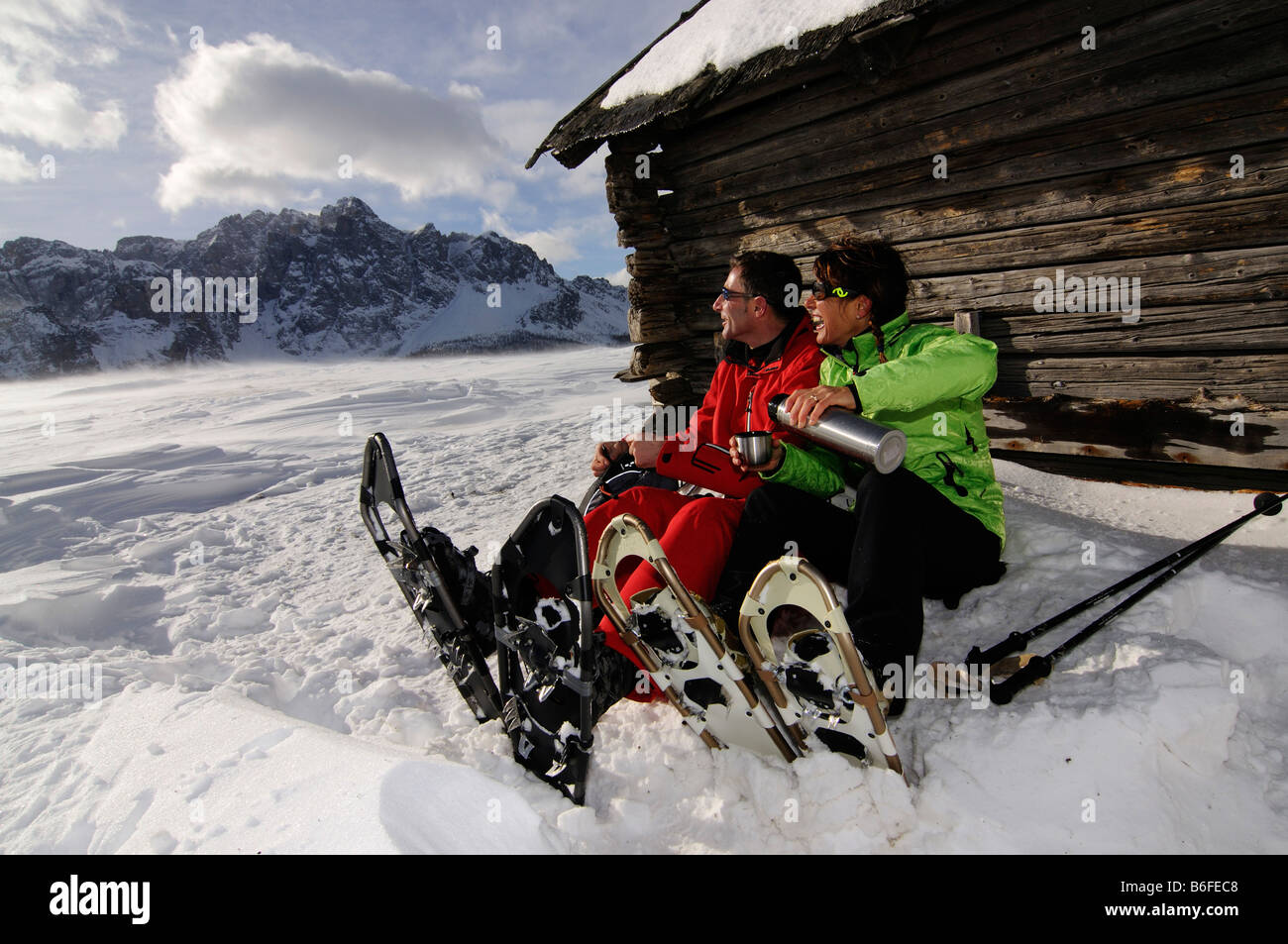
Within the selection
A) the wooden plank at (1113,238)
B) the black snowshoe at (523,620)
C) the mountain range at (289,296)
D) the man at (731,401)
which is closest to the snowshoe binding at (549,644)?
the black snowshoe at (523,620)

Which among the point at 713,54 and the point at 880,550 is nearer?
the point at 880,550

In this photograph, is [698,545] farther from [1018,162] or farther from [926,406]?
[1018,162]

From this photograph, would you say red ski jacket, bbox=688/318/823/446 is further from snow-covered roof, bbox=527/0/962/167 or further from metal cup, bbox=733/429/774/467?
snow-covered roof, bbox=527/0/962/167

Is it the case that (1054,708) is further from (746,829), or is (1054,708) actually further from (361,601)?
(361,601)

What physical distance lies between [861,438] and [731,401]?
1.26 metres

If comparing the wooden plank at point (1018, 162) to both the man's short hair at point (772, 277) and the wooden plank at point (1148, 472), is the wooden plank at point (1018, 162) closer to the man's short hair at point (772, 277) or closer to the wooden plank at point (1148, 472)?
the wooden plank at point (1148, 472)

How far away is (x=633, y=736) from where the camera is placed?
2.05 metres

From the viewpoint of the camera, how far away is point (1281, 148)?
2916 mm

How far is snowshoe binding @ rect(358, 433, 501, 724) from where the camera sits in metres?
2.02

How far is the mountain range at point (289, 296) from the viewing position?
93.3 meters

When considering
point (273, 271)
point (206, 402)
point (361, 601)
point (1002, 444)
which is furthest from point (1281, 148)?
point (273, 271)

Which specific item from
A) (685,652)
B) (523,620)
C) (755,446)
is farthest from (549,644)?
(755,446)

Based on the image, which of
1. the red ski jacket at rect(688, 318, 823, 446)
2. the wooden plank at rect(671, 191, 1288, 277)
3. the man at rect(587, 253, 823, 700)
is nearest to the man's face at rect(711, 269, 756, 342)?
the man at rect(587, 253, 823, 700)

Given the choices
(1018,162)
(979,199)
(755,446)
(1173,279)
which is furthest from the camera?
(979,199)
